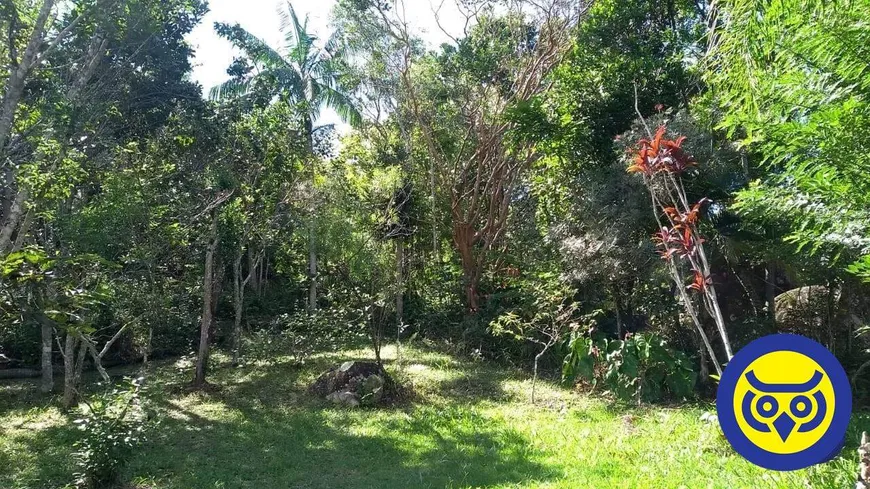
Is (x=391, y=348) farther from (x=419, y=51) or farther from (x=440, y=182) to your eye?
(x=419, y=51)

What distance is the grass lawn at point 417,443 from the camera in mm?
4426

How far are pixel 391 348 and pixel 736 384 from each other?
10.6 metres

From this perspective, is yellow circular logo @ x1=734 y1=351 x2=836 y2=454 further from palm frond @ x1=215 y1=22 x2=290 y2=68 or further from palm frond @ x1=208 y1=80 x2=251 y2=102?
palm frond @ x1=208 y1=80 x2=251 y2=102

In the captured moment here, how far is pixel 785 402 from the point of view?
5.95 feet

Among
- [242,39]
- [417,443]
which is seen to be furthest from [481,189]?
[417,443]

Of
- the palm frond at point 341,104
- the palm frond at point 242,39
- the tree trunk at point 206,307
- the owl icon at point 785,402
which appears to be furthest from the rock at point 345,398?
the palm frond at point 341,104

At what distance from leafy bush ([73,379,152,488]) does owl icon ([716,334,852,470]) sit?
4873 millimetres

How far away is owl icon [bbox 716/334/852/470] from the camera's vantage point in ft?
5.74

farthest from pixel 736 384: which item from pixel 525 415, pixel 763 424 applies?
pixel 525 415

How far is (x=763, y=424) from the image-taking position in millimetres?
1864

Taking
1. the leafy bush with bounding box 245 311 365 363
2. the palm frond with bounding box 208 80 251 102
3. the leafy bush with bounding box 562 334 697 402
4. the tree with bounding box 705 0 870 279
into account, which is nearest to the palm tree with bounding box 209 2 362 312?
the palm frond with bounding box 208 80 251 102

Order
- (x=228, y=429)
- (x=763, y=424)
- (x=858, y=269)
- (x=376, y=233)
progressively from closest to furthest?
(x=763, y=424) → (x=858, y=269) → (x=228, y=429) → (x=376, y=233)

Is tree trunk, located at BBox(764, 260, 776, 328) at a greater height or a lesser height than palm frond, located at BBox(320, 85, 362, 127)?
lesser

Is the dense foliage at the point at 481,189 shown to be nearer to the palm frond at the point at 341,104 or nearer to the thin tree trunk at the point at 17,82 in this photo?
the thin tree trunk at the point at 17,82
